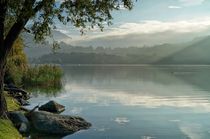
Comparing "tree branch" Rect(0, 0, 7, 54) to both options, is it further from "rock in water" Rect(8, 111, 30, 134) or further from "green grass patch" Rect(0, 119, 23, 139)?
"rock in water" Rect(8, 111, 30, 134)

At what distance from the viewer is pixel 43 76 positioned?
83.9 m

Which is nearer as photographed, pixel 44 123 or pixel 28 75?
pixel 44 123

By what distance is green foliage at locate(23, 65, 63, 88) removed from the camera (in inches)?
3183

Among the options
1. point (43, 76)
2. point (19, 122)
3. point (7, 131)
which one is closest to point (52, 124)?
point (19, 122)

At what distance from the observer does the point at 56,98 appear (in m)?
63.6

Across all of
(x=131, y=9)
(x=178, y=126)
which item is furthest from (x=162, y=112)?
(x=131, y=9)

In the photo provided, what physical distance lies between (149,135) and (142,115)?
38.1 ft

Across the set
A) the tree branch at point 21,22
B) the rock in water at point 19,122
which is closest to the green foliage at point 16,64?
the rock in water at point 19,122

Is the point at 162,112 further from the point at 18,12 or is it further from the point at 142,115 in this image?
the point at 18,12

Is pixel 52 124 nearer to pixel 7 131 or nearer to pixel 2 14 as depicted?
pixel 7 131

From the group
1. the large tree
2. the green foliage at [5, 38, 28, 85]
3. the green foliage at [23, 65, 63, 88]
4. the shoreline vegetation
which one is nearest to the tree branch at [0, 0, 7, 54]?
the large tree

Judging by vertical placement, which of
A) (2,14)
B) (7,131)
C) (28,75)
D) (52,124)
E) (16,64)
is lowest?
(52,124)

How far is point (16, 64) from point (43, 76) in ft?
63.9

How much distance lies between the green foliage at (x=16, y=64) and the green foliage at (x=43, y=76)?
8.57ft
